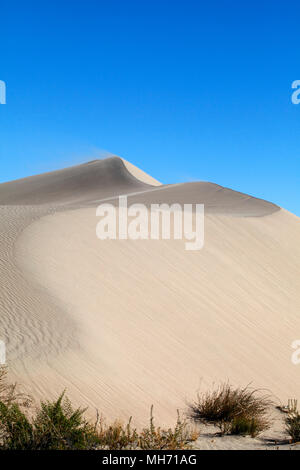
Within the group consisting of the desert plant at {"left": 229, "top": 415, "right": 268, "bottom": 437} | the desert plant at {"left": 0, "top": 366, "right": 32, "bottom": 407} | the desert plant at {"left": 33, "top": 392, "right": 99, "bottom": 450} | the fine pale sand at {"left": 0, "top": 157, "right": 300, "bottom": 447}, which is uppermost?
the fine pale sand at {"left": 0, "top": 157, "right": 300, "bottom": 447}

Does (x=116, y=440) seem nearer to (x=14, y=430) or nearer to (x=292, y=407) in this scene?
(x=14, y=430)

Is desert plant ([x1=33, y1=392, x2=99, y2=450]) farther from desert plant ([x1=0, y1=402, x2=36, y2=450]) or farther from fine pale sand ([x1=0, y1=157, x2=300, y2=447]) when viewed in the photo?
fine pale sand ([x1=0, y1=157, x2=300, y2=447])

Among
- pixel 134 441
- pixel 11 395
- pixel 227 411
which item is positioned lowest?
pixel 134 441

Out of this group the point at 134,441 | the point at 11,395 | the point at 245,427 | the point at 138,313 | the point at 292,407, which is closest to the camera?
the point at 134,441

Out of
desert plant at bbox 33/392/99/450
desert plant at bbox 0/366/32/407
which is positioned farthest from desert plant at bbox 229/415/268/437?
desert plant at bbox 0/366/32/407

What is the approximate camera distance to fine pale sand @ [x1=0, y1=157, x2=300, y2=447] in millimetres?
6309

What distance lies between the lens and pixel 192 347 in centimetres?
839

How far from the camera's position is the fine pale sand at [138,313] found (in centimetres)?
631

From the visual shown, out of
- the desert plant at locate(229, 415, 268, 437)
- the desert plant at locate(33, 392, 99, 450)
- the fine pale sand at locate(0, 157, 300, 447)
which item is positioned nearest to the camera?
the desert plant at locate(33, 392, 99, 450)

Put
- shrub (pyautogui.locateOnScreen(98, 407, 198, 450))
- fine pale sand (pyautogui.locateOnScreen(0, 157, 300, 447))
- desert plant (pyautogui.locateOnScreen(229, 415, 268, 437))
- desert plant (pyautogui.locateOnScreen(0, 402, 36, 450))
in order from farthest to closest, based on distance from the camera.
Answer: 1. fine pale sand (pyautogui.locateOnScreen(0, 157, 300, 447))
2. desert plant (pyautogui.locateOnScreen(229, 415, 268, 437))
3. shrub (pyautogui.locateOnScreen(98, 407, 198, 450))
4. desert plant (pyautogui.locateOnScreen(0, 402, 36, 450))

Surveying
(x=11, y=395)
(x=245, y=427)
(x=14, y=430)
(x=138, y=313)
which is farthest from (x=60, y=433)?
(x=138, y=313)

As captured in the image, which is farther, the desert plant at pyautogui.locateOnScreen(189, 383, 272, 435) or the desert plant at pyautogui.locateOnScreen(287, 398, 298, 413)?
the desert plant at pyautogui.locateOnScreen(287, 398, 298, 413)

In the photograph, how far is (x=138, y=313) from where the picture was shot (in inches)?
351
